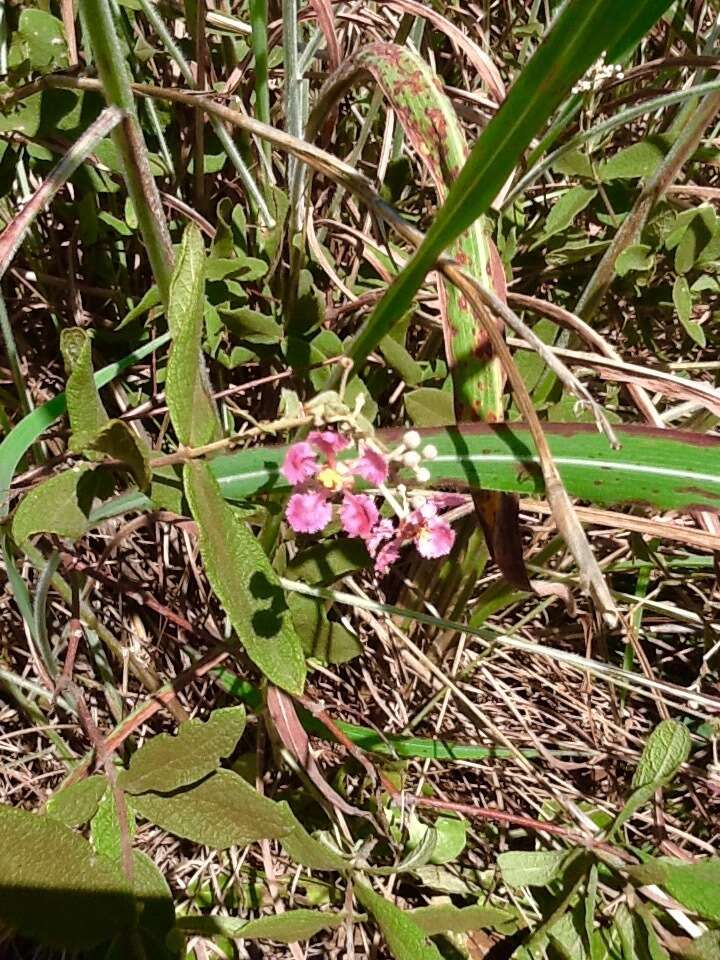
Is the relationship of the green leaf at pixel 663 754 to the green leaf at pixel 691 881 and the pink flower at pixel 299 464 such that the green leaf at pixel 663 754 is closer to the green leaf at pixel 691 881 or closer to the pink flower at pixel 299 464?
the green leaf at pixel 691 881

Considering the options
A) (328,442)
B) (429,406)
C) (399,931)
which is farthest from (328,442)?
(399,931)

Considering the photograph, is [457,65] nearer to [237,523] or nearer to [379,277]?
[379,277]

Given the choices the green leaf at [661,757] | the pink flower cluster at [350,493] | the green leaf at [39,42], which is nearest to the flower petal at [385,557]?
the pink flower cluster at [350,493]

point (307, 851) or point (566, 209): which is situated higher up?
point (566, 209)

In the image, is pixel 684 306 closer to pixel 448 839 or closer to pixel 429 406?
pixel 429 406

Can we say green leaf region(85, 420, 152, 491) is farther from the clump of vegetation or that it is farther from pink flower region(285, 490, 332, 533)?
pink flower region(285, 490, 332, 533)

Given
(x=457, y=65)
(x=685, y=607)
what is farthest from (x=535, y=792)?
(x=457, y=65)

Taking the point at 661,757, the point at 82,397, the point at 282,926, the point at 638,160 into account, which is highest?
the point at 638,160

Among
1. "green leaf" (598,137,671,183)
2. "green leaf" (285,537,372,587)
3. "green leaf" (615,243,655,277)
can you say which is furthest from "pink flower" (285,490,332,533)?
"green leaf" (598,137,671,183)
